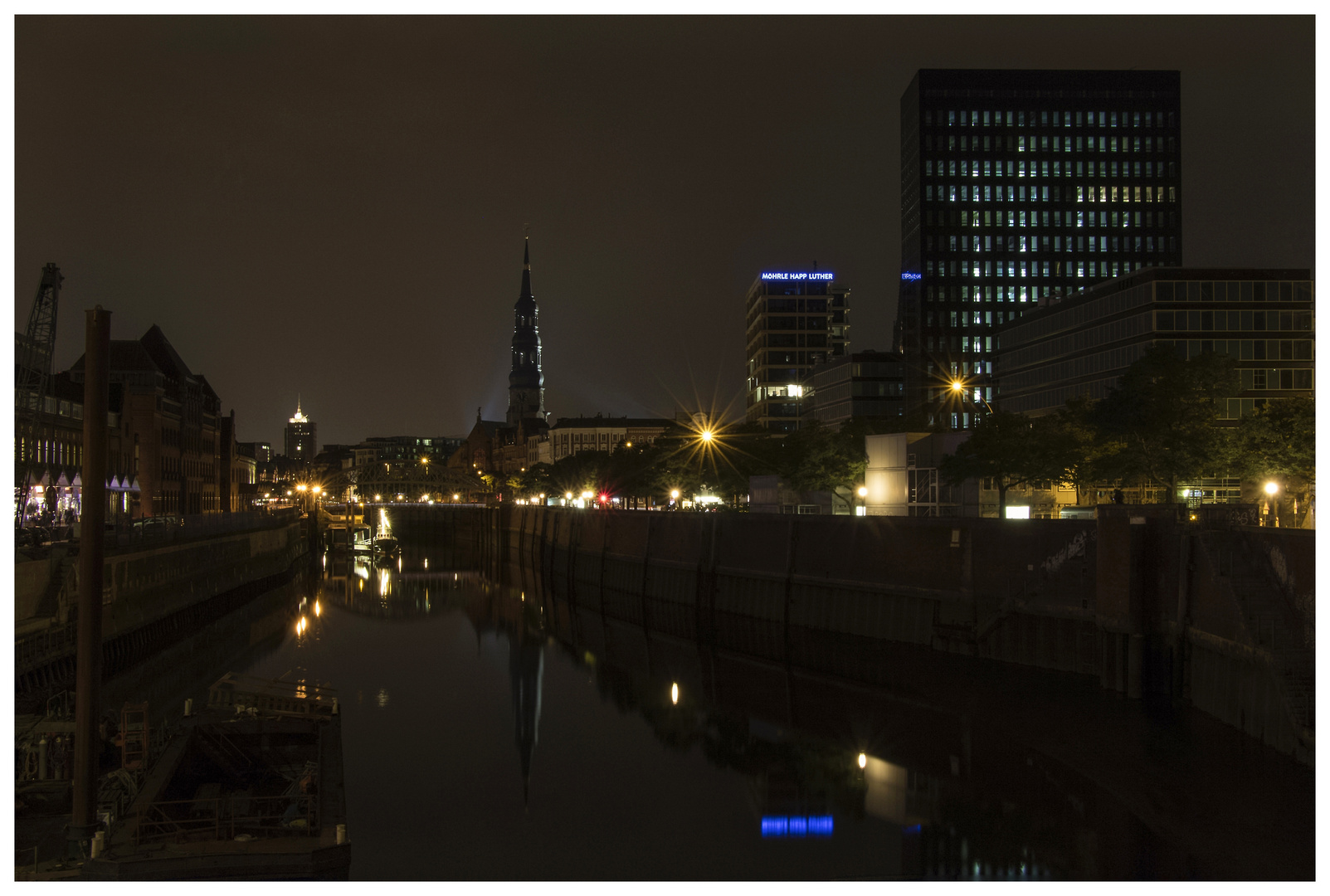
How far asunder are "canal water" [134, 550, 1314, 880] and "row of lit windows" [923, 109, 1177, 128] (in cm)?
12571

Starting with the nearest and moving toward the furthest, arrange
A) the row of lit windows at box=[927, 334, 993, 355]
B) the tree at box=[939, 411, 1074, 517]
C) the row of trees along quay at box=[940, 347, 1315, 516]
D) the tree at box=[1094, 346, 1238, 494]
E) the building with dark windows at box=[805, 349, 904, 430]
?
the row of trees along quay at box=[940, 347, 1315, 516], the tree at box=[1094, 346, 1238, 494], the tree at box=[939, 411, 1074, 517], the building with dark windows at box=[805, 349, 904, 430], the row of lit windows at box=[927, 334, 993, 355]

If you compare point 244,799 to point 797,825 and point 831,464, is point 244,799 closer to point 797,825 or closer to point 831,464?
point 797,825

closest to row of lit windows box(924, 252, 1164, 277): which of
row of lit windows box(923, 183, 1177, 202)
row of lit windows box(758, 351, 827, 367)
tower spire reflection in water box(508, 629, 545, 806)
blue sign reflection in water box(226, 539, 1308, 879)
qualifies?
row of lit windows box(923, 183, 1177, 202)

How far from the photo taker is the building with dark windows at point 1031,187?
160 meters

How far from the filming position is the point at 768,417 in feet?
Result: 645

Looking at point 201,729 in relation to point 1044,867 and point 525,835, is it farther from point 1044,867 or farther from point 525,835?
point 1044,867

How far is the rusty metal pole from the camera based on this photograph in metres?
21.6

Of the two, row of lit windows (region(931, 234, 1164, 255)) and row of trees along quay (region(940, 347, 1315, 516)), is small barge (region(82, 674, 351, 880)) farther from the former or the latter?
row of lit windows (region(931, 234, 1164, 255))

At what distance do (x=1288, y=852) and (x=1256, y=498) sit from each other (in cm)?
3873

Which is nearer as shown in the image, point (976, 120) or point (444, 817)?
point (444, 817)

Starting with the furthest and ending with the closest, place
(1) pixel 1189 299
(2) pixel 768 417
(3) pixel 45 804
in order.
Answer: (2) pixel 768 417 → (1) pixel 1189 299 → (3) pixel 45 804

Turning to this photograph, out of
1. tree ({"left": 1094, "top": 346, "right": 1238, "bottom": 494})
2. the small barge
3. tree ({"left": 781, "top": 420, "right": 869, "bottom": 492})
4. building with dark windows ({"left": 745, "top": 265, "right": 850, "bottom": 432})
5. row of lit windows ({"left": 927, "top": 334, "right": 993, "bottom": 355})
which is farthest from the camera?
building with dark windows ({"left": 745, "top": 265, "right": 850, "bottom": 432})

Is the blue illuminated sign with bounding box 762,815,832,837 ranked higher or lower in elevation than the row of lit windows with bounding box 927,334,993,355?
lower
